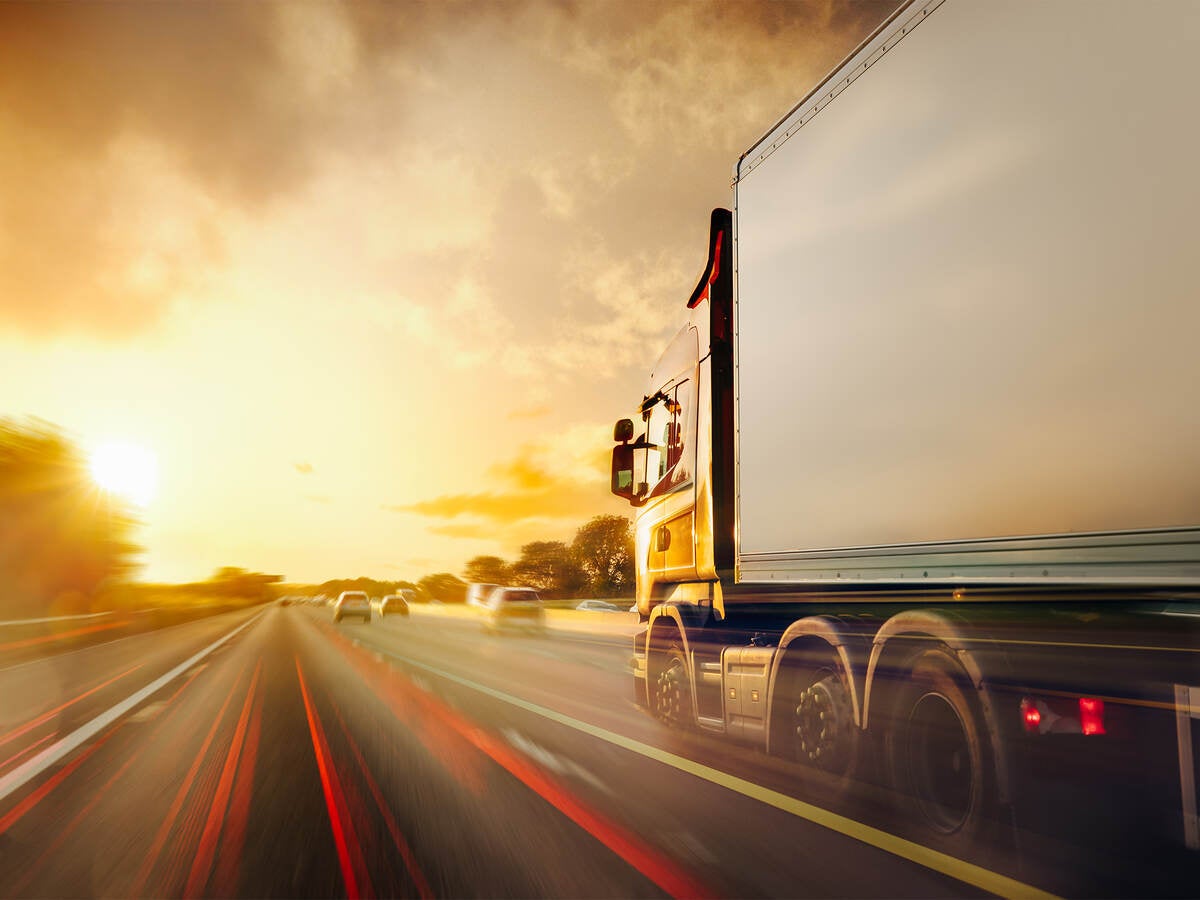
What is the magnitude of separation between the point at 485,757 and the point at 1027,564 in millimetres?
5326

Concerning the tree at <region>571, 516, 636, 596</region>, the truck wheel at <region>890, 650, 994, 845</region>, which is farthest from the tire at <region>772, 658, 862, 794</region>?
the tree at <region>571, 516, 636, 596</region>

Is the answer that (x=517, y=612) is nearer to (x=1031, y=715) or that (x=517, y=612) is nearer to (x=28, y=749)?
(x=28, y=749)

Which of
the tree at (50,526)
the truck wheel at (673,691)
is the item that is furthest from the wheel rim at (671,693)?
the tree at (50,526)

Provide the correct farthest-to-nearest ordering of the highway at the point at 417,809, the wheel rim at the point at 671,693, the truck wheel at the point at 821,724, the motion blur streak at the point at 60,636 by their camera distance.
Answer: the motion blur streak at the point at 60,636 → the wheel rim at the point at 671,693 → the truck wheel at the point at 821,724 → the highway at the point at 417,809

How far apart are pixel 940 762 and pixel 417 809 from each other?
128 inches

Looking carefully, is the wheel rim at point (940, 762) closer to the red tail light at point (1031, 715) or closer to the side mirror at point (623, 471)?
the red tail light at point (1031, 715)

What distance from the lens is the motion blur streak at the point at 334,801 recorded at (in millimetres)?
4215

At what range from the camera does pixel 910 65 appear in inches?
183

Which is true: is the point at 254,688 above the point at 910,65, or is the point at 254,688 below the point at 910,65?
below

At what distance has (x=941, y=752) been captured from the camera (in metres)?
4.64

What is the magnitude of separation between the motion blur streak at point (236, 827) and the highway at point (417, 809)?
20mm

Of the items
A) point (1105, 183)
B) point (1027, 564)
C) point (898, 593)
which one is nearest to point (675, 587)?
point (898, 593)

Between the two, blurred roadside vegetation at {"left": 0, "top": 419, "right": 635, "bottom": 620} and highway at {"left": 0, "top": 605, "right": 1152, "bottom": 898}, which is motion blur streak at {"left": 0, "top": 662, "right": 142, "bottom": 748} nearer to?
highway at {"left": 0, "top": 605, "right": 1152, "bottom": 898}

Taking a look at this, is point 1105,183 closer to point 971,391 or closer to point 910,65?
point 971,391
